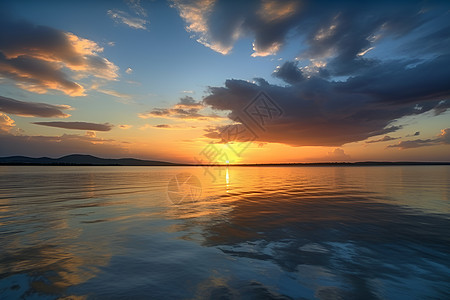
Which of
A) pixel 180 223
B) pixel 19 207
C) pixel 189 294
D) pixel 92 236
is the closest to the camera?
pixel 189 294

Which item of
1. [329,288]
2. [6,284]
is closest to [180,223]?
[6,284]

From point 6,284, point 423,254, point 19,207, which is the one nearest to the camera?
point 6,284

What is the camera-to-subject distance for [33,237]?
377 inches

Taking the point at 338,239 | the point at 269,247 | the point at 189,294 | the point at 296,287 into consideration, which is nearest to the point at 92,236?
the point at 189,294

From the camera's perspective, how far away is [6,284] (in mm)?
5734

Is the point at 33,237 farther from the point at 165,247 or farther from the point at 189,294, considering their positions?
the point at 189,294

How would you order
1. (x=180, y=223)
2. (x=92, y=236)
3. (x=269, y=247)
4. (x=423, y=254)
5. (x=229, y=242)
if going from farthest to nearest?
(x=180, y=223), (x=92, y=236), (x=229, y=242), (x=269, y=247), (x=423, y=254)

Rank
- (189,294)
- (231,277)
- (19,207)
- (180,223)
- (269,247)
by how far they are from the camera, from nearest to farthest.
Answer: (189,294) → (231,277) → (269,247) → (180,223) → (19,207)

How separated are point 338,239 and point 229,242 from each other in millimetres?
4810

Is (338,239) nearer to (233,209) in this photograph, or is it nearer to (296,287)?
(296,287)

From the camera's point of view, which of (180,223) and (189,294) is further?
(180,223)

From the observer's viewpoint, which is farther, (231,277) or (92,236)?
(92,236)

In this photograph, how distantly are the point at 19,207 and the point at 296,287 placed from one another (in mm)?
20008

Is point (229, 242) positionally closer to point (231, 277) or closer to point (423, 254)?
point (231, 277)
